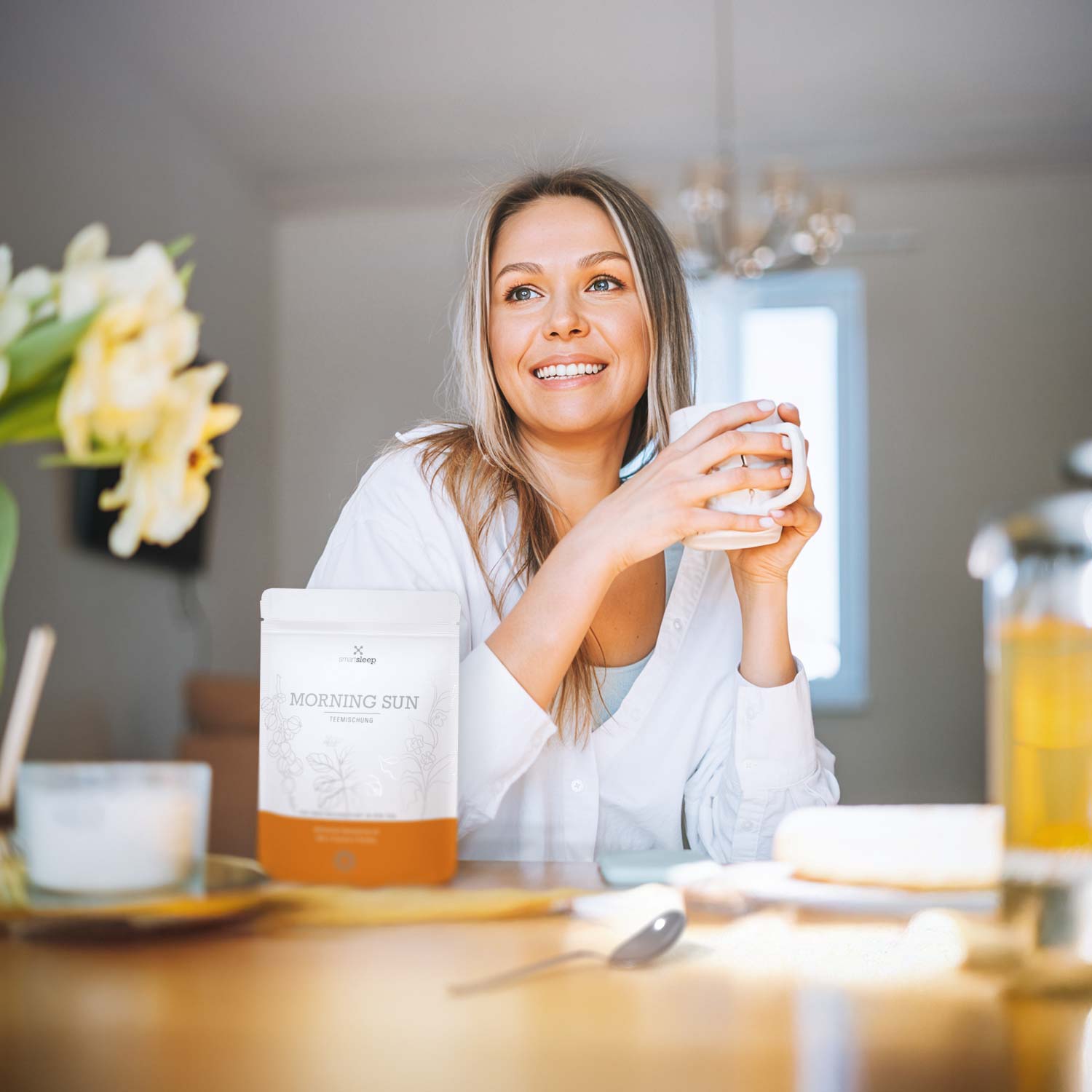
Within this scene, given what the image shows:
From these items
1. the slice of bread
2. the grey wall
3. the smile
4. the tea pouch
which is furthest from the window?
the tea pouch

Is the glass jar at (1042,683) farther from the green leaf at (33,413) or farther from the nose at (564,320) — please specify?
the nose at (564,320)

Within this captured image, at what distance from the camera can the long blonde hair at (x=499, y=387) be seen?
1.12 m

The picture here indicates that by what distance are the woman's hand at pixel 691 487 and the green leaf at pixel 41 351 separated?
419 millimetres

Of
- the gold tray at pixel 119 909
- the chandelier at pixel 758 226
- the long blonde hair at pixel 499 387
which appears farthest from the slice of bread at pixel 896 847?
the chandelier at pixel 758 226

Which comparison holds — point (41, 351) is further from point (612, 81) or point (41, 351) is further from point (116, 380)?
point (612, 81)

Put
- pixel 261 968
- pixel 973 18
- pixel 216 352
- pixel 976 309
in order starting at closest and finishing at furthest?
pixel 261 968, pixel 973 18, pixel 216 352, pixel 976 309

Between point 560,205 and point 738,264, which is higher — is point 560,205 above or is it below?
below

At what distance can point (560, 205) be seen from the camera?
1.19 m

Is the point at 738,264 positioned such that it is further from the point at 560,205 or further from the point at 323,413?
the point at 323,413

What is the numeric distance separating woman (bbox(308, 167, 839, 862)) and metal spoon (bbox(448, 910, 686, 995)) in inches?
11.9

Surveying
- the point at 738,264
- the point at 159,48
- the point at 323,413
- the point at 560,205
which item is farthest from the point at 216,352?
the point at 560,205

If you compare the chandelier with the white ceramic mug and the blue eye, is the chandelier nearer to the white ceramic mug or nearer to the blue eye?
the blue eye

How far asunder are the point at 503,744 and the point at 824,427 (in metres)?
3.96

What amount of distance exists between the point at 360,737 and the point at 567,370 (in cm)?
61
